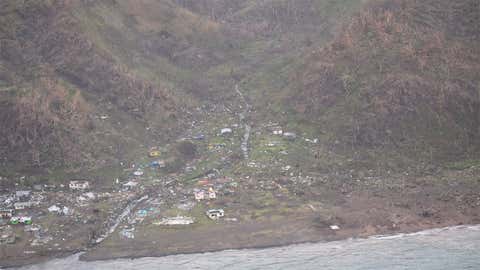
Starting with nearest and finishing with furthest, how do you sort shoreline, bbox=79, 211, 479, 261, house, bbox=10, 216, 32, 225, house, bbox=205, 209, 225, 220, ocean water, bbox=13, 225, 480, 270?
1. ocean water, bbox=13, 225, 480, 270
2. shoreline, bbox=79, 211, 479, 261
3. house, bbox=10, 216, 32, 225
4. house, bbox=205, 209, 225, 220

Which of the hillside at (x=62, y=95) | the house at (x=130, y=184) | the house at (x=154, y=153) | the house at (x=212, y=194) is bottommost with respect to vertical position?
the house at (x=212, y=194)

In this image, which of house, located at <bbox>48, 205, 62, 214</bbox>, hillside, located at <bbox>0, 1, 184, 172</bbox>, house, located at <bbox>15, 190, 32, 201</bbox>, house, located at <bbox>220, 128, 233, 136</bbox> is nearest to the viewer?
house, located at <bbox>48, 205, 62, 214</bbox>

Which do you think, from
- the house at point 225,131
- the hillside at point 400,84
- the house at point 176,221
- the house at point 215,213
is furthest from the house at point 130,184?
the hillside at point 400,84

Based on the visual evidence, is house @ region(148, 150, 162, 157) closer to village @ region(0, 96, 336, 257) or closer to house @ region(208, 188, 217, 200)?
village @ region(0, 96, 336, 257)

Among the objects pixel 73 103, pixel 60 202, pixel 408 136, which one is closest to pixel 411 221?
pixel 408 136

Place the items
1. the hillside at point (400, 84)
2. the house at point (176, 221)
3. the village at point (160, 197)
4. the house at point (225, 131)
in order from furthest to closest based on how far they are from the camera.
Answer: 1. the house at point (225, 131)
2. the hillside at point (400, 84)
3. the house at point (176, 221)
4. the village at point (160, 197)

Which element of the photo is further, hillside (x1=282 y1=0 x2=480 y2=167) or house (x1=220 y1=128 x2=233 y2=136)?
house (x1=220 y1=128 x2=233 y2=136)

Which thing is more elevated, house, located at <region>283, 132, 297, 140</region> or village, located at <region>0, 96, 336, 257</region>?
house, located at <region>283, 132, 297, 140</region>

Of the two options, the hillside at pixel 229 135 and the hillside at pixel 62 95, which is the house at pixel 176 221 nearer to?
the hillside at pixel 229 135

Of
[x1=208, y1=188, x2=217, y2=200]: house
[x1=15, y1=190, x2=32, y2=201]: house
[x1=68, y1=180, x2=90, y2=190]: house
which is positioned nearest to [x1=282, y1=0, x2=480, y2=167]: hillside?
[x1=208, y1=188, x2=217, y2=200]: house
